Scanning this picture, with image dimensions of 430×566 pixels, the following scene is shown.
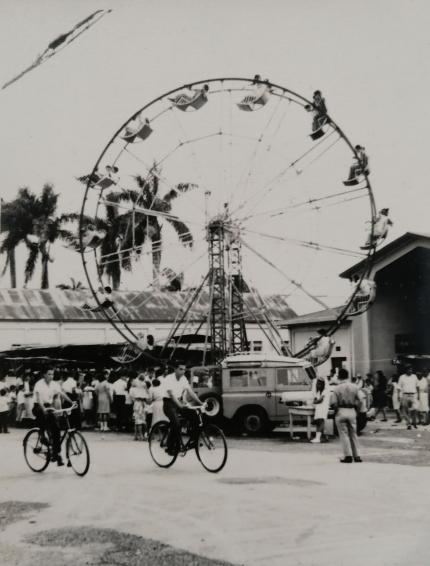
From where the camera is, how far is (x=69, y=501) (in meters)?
9.05

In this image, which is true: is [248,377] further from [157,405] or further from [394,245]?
[394,245]

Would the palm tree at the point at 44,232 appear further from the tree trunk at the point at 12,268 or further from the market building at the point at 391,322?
the market building at the point at 391,322

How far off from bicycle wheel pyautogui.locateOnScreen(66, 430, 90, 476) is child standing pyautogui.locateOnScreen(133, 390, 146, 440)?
19.7ft

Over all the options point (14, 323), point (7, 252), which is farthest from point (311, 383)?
point (7, 252)

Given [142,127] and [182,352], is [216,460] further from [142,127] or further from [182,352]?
[182,352]

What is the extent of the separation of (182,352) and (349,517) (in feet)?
67.4

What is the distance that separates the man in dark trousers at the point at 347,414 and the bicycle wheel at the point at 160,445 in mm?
2667

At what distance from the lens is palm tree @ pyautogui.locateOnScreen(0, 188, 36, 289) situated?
45.0 m

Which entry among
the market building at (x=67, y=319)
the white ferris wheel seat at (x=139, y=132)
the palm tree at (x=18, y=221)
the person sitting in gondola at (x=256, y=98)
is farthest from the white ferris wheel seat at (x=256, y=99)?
the palm tree at (x=18, y=221)

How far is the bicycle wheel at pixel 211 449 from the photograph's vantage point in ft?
36.3

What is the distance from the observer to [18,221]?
45.4m

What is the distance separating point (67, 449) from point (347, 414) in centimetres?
430

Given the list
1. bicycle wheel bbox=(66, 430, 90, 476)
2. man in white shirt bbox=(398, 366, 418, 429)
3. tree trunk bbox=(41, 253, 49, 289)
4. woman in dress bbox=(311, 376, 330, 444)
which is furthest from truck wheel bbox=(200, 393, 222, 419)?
tree trunk bbox=(41, 253, 49, 289)

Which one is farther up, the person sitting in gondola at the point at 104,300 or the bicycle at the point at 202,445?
the person sitting in gondola at the point at 104,300
